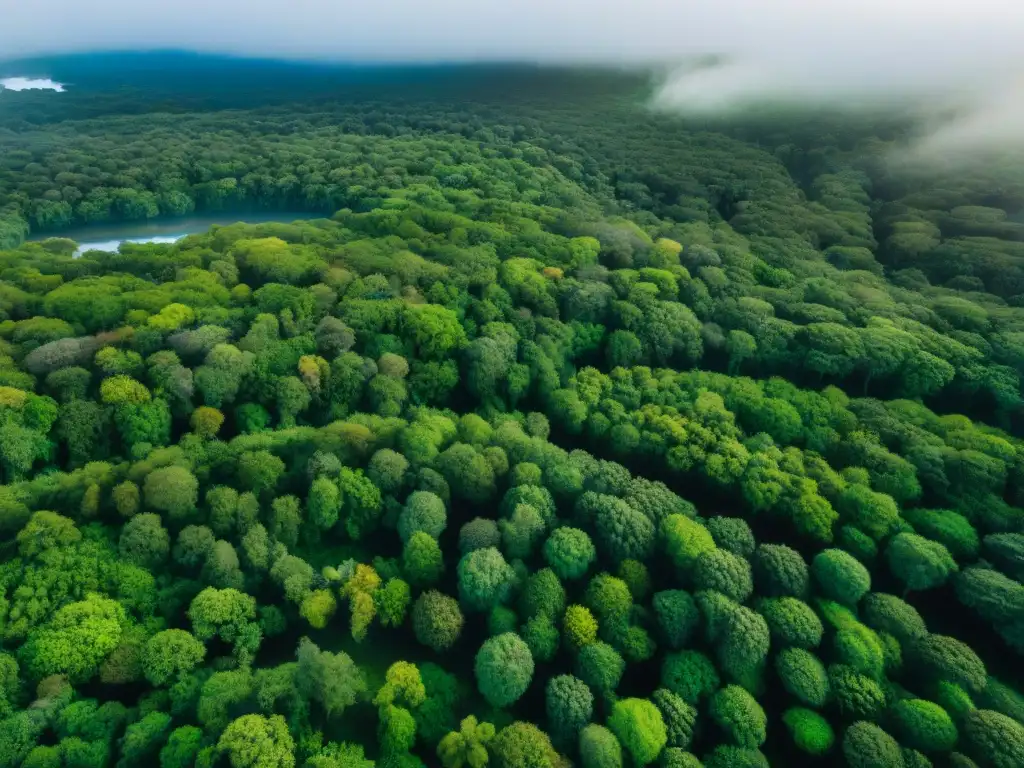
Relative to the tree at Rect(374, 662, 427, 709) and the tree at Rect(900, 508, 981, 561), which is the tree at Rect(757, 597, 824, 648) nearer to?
the tree at Rect(900, 508, 981, 561)

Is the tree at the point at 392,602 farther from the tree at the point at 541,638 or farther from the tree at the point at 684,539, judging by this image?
the tree at the point at 684,539

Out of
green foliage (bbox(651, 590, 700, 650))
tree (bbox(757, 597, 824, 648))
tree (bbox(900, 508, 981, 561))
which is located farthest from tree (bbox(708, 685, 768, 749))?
tree (bbox(900, 508, 981, 561))

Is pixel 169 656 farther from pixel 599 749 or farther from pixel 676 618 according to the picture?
pixel 676 618

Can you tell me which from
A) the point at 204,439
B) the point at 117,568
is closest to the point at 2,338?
the point at 204,439

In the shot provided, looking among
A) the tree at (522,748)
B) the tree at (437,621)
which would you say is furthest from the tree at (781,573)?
the tree at (437,621)

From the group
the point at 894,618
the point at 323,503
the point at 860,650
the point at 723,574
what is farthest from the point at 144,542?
the point at 894,618

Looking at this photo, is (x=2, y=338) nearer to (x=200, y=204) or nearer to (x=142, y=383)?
(x=142, y=383)
